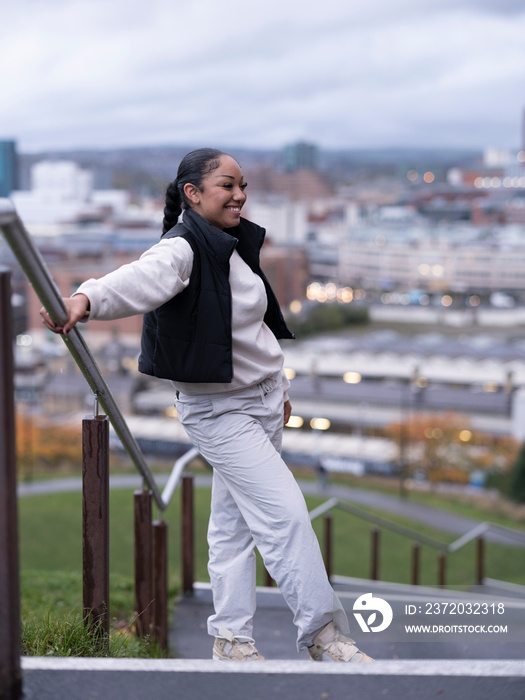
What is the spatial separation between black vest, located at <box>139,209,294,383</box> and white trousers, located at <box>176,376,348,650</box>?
4.7 inches

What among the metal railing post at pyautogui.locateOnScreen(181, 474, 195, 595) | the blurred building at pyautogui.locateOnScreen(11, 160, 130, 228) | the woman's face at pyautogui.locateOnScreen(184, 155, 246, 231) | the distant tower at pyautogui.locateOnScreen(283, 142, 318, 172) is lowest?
the metal railing post at pyautogui.locateOnScreen(181, 474, 195, 595)

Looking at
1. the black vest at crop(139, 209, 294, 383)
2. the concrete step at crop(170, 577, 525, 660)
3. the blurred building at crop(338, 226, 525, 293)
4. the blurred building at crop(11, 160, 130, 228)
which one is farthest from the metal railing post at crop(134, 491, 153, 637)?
the blurred building at crop(11, 160, 130, 228)

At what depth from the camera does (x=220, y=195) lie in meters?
1.63

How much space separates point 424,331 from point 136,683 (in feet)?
207

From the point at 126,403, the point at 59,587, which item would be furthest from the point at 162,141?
the point at 59,587

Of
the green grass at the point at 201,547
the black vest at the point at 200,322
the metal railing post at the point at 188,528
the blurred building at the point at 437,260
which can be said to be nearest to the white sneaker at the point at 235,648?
the black vest at the point at 200,322

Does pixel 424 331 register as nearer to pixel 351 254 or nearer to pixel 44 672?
pixel 351 254

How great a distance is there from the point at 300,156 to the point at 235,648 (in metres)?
102

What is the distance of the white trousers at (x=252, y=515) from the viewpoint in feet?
4.96

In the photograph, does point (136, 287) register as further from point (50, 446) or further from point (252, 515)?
point (50, 446)

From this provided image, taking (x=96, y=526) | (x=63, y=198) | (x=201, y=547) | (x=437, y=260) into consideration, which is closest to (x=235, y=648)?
(x=96, y=526)

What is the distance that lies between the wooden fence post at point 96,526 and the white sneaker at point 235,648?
0.28 meters

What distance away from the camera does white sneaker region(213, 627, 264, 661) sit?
1.67 meters

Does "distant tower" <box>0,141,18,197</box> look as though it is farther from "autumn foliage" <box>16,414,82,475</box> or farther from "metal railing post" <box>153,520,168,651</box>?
"metal railing post" <box>153,520,168,651</box>
